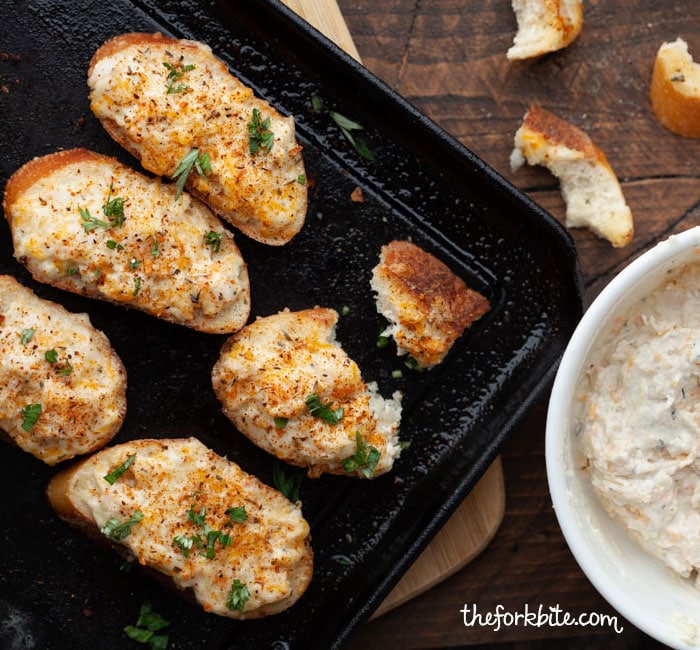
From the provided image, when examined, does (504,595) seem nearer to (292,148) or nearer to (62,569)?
(62,569)

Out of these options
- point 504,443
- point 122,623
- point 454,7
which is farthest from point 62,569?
point 454,7

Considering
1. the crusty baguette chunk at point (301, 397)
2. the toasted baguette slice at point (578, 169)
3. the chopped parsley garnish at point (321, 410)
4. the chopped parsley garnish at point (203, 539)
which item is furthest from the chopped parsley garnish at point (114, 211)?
the toasted baguette slice at point (578, 169)

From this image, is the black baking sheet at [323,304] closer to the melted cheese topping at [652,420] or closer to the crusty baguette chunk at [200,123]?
the crusty baguette chunk at [200,123]

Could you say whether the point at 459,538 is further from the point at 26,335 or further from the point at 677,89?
the point at 677,89

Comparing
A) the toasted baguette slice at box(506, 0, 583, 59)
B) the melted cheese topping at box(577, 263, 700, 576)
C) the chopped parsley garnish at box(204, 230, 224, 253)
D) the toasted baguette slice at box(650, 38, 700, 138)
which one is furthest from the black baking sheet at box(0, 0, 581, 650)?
the toasted baguette slice at box(650, 38, 700, 138)

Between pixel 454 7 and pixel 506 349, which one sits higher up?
pixel 454 7

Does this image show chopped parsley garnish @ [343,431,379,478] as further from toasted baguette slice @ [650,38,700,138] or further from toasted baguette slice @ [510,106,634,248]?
toasted baguette slice @ [650,38,700,138]
